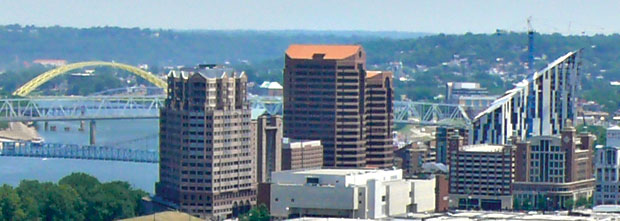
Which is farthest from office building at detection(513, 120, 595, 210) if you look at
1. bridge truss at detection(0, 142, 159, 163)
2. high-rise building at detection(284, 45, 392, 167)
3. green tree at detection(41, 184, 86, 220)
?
bridge truss at detection(0, 142, 159, 163)

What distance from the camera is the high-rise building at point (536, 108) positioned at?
286 feet

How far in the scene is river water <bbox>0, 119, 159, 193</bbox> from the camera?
302 feet

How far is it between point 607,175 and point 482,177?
385cm

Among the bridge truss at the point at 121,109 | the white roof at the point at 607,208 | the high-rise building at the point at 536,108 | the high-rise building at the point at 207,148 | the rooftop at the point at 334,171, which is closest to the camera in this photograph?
the white roof at the point at 607,208

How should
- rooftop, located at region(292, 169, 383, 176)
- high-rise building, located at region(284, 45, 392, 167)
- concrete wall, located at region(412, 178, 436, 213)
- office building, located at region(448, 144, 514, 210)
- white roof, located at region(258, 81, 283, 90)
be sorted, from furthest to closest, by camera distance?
white roof, located at region(258, 81, 283, 90), high-rise building, located at region(284, 45, 392, 167), office building, located at region(448, 144, 514, 210), concrete wall, located at region(412, 178, 436, 213), rooftop, located at region(292, 169, 383, 176)

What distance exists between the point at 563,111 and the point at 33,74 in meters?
69.3

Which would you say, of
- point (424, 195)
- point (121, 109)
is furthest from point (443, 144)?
point (121, 109)

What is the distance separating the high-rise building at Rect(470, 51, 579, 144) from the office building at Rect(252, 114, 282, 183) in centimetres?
1313

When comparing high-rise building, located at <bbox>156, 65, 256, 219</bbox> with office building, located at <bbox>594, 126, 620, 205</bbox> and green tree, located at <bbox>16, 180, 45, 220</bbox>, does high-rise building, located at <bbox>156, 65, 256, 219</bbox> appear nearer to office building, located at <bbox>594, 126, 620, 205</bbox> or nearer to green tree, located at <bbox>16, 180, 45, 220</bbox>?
green tree, located at <bbox>16, 180, 45, 220</bbox>

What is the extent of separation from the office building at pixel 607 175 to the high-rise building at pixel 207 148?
1148cm

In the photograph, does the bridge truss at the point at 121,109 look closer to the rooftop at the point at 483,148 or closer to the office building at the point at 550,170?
the rooftop at the point at 483,148

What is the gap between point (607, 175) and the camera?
255 ft

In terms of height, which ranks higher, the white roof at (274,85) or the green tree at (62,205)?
the white roof at (274,85)

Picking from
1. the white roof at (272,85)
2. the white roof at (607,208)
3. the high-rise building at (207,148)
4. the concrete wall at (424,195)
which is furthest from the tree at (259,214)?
the white roof at (272,85)
